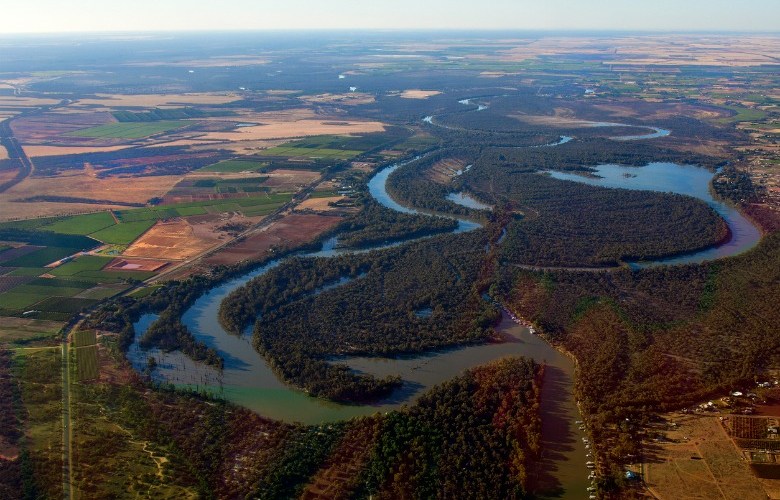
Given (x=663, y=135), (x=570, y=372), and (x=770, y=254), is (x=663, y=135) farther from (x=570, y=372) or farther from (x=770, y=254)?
(x=570, y=372)

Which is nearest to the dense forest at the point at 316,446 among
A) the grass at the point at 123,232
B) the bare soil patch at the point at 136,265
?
the bare soil patch at the point at 136,265

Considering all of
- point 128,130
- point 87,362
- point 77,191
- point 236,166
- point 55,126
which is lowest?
point 87,362

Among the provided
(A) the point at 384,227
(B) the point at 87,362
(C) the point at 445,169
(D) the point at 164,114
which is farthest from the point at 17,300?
(D) the point at 164,114

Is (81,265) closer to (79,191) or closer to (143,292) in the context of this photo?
(143,292)

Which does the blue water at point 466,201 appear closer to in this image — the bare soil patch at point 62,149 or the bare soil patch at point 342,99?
the bare soil patch at point 62,149

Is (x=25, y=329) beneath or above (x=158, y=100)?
beneath

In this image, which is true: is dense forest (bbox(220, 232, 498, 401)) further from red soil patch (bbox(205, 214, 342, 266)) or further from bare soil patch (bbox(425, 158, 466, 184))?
bare soil patch (bbox(425, 158, 466, 184))
